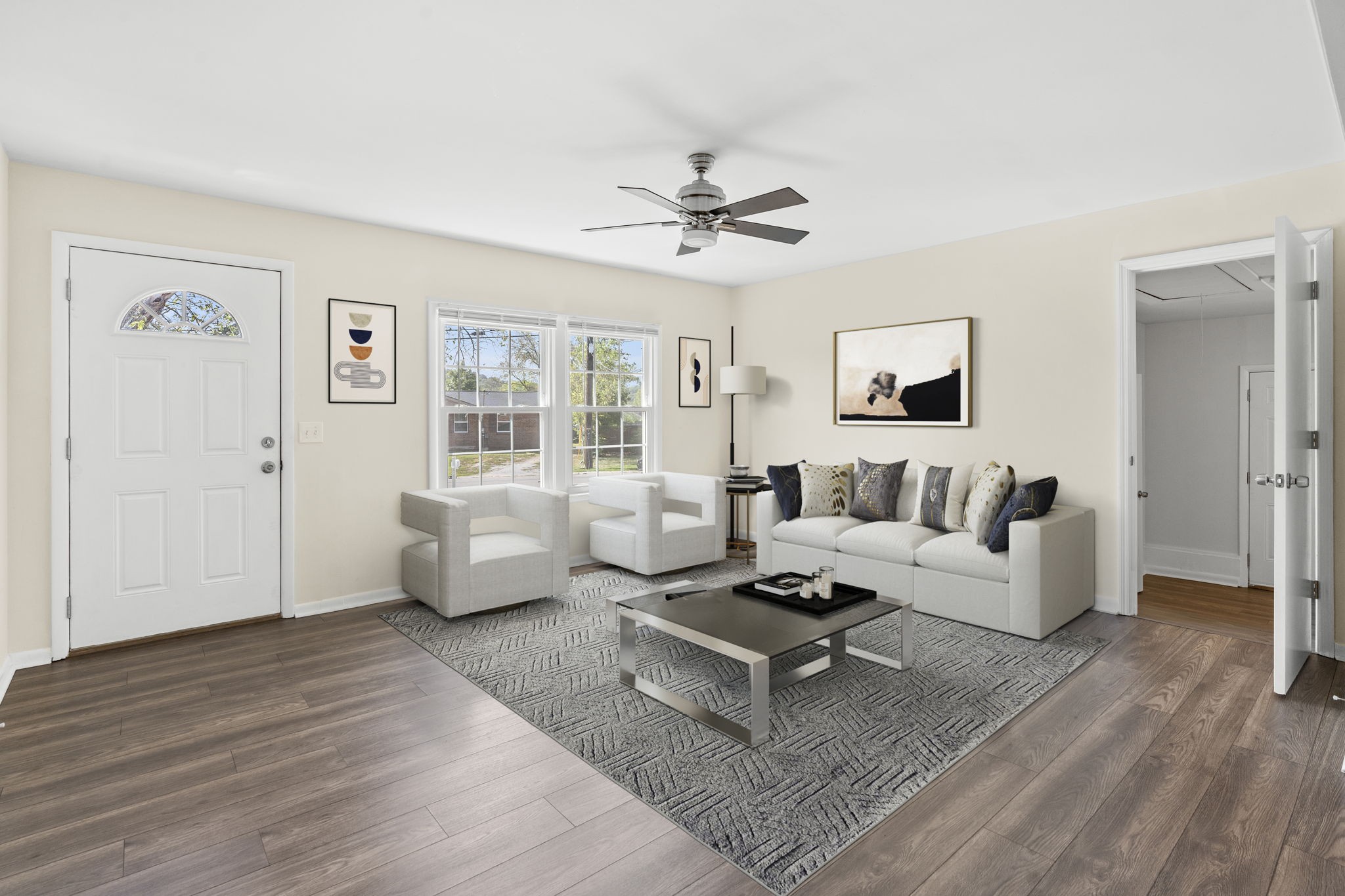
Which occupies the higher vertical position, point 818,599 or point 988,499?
point 988,499

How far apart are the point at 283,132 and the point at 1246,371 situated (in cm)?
658

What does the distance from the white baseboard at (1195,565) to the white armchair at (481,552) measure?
4778 millimetres

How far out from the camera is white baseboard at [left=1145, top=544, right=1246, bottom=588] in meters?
5.35

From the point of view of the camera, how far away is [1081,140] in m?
3.14

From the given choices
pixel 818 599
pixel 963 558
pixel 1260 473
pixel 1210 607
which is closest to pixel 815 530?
pixel 963 558

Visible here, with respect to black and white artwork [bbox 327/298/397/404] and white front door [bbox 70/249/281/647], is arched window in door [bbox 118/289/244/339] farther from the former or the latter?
black and white artwork [bbox 327/298/397/404]

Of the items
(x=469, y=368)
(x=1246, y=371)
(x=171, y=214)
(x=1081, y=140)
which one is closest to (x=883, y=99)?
(x=1081, y=140)

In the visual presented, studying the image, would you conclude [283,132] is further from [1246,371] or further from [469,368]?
[1246,371]

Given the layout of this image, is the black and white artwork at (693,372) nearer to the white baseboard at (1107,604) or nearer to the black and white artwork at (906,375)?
the black and white artwork at (906,375)

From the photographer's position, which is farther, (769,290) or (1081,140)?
(769,290)

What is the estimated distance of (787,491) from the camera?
5.11 meters

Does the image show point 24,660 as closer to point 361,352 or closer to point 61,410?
point 61,410

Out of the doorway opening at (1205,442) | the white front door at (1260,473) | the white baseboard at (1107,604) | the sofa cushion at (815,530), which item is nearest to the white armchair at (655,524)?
the sofa cushion at (815,530)

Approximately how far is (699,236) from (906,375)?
8.22ft
